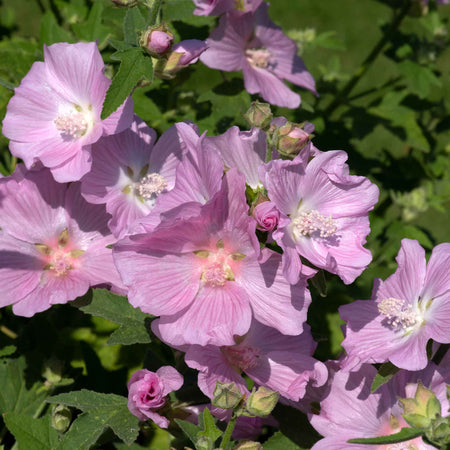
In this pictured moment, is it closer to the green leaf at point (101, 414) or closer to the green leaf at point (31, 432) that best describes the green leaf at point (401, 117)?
the green leaf at point (101, 414)

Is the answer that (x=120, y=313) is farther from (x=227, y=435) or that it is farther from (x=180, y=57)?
(x=180, y=57)

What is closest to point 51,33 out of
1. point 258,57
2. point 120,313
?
point 258,57

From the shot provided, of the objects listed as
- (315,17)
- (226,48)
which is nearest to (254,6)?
(226,48)

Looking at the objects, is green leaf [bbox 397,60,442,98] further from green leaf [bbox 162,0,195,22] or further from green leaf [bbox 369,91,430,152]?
green leaf [bbox 162,0,195,22]

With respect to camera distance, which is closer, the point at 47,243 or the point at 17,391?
the point at 47,243

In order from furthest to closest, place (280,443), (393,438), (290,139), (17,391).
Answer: (17,391)
(280,443)
(290,139)
(393,438)

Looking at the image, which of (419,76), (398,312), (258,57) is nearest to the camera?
(398,312)
